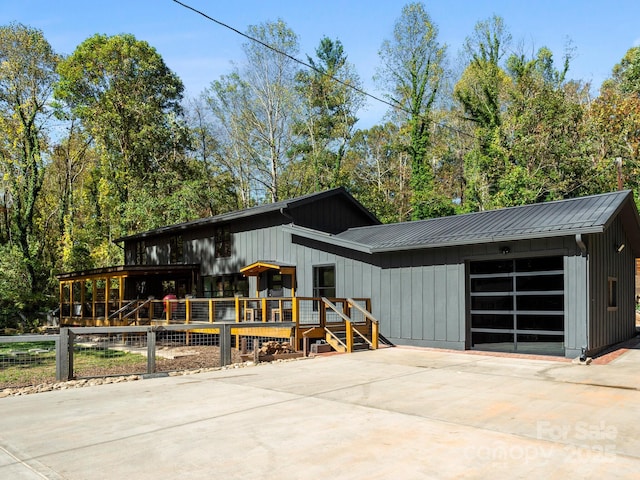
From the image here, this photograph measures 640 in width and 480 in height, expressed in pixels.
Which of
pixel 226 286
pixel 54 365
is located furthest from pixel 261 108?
pixel 54 365

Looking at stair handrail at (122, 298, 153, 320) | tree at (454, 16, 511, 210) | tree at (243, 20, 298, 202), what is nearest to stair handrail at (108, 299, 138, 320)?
stair handrail at (122, 298, 153, 320)

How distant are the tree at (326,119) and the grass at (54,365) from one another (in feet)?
64.4

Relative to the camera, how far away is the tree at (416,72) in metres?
28.9

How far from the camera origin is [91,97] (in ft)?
101

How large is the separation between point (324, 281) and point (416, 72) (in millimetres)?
18927

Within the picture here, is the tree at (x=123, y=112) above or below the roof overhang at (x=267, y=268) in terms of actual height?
above

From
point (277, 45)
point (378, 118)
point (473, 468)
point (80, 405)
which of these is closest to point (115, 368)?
point (80, 405)

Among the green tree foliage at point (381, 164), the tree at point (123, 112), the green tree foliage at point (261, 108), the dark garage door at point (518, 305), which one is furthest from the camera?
the green tree foliage at point (381, 164)

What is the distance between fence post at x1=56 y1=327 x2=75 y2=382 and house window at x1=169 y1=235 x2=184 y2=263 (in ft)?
43.2

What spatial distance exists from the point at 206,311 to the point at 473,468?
13.3 m

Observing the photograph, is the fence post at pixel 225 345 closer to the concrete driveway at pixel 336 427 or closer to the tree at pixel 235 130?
the concrete driveway at pixel 336 427

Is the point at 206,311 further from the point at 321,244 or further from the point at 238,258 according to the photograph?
the point at 321,244

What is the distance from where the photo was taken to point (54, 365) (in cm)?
1289

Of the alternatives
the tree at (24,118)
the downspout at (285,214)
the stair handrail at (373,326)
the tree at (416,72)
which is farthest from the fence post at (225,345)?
the tree at (24,118)
